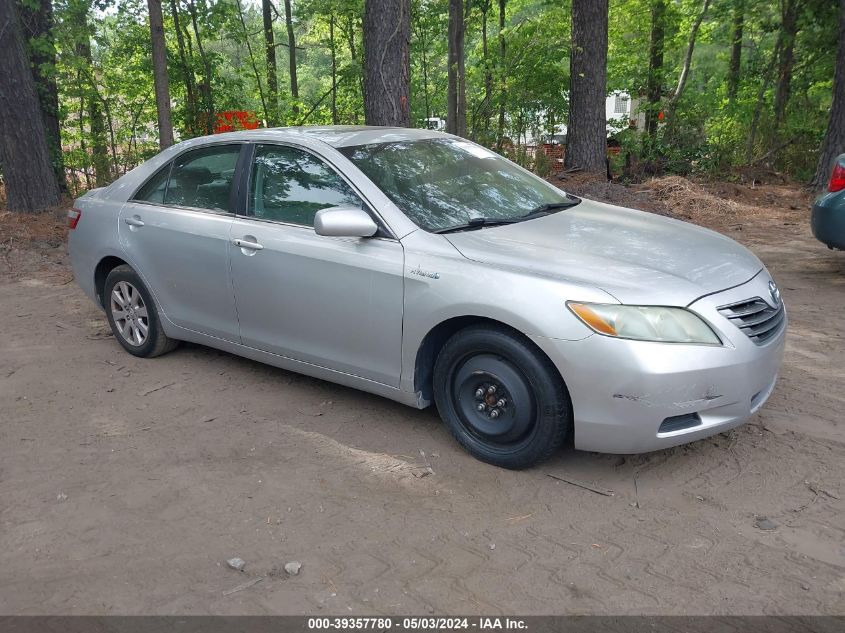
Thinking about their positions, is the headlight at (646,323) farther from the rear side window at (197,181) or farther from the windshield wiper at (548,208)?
the rear side window at (197,181)

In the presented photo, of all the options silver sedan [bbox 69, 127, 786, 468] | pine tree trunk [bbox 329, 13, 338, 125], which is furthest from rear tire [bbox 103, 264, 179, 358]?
pine tree trunk [bbox 329, 13, 338, 125]

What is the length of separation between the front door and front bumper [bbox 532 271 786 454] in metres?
1.02

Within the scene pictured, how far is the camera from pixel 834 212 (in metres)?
6.72

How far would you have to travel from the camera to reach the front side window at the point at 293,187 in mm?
4457

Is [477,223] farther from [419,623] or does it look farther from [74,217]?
[74,217]

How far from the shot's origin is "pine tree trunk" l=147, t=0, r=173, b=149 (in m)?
9.32

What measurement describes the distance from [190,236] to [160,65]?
551 centimetres

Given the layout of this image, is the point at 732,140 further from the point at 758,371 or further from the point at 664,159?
the point at 758,371

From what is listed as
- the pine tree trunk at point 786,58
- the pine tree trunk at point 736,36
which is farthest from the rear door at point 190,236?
the pine tree trunk at point 736,36

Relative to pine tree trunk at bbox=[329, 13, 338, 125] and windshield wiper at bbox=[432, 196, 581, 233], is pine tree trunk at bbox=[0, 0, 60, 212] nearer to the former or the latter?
pine tree trunk at bbox=[329, 13, 338, 125]

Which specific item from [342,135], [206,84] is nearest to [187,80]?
[206,84]

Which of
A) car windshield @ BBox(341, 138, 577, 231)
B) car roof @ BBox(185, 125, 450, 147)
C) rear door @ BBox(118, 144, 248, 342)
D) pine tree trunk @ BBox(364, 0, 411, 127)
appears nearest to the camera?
car windshield @ BBox(341, 138, 577, 231)

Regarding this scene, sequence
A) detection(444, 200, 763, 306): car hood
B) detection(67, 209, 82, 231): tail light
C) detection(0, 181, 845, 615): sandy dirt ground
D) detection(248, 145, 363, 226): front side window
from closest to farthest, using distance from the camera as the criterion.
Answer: detection(0, 181, 845, 615): sandy dirt ground < detection(444, 200, 763, 306): car hood < detection(248, 145, 363, 226): front side window < detection(67, 209, 82, 231): tail light

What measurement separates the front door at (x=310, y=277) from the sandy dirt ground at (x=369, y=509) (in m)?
0.48
